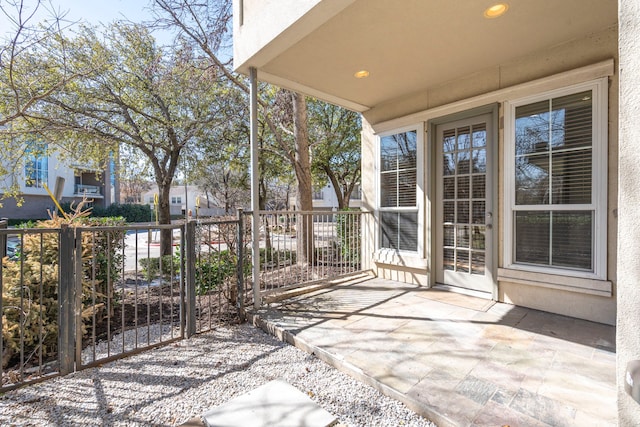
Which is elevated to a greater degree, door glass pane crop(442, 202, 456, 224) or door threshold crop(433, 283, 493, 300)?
door glass pane crop(442, 202, 456, 224)

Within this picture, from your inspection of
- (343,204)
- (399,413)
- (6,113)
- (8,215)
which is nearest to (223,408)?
(399,413)

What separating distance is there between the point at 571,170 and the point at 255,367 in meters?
3.31

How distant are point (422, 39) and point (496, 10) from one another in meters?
0.59

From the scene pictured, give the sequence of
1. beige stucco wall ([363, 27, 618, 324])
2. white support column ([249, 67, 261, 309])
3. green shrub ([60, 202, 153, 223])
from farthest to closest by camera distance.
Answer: green shrub ([60, 202, 153, 223])
white support column ([249, 67, 261, 309])
beige stucco wall ([363, 27, 618, 324])

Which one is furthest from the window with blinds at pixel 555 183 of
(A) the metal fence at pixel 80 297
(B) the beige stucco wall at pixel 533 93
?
(A) the metal fence at pixel 80 297

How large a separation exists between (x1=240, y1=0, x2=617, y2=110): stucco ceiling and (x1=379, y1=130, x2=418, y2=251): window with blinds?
822 millimetres

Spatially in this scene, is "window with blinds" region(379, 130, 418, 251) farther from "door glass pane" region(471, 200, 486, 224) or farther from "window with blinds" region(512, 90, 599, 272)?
"window with blinds" region(512, 90, 599, 272)

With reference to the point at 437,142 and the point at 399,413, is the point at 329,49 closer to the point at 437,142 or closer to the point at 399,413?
the point at 437,142

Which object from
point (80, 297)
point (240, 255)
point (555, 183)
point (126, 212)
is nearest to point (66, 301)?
point (80, 297)

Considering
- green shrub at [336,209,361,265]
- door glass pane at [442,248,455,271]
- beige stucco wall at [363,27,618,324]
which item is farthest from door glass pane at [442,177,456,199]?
green shrub at [336,209,361,265]

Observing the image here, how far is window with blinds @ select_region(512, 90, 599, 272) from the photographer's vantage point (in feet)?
8.82

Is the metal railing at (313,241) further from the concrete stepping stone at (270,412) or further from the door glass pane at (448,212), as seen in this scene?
the concrete stepping stone at (270,412)

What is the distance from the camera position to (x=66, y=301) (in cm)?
205

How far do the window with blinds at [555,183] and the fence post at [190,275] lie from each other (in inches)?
128
